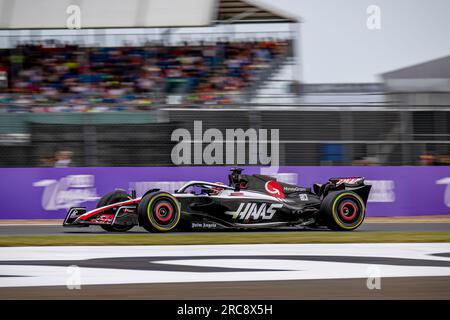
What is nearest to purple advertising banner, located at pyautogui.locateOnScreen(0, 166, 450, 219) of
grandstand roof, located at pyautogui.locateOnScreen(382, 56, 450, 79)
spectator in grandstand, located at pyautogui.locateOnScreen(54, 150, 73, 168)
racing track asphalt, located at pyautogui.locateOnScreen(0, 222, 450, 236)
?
spectator in grandstand, located at pyautogui.locateOnScreen(54, 150, 73, 168)

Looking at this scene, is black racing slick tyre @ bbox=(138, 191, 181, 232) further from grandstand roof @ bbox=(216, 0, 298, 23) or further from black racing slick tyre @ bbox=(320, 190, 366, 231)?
grandstand roof @ bbox=(216, 0, 298, 23)

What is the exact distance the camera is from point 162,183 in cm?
1509

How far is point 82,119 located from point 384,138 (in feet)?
22.8

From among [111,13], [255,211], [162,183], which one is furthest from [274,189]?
[111,13]

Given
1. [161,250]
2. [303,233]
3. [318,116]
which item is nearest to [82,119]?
[318,116]

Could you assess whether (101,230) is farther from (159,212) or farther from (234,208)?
(234,208)

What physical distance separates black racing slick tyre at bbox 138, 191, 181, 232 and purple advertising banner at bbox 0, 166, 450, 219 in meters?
4.50

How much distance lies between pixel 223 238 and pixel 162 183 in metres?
5.21

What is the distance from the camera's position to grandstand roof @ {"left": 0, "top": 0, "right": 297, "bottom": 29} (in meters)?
17.6

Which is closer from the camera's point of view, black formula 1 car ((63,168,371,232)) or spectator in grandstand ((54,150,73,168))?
black formula 1 car ((63,168,371,232))

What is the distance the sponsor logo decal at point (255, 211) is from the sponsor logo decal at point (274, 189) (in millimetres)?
171

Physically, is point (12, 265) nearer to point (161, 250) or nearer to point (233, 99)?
point (161, 250)

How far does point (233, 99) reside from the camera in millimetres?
16625
